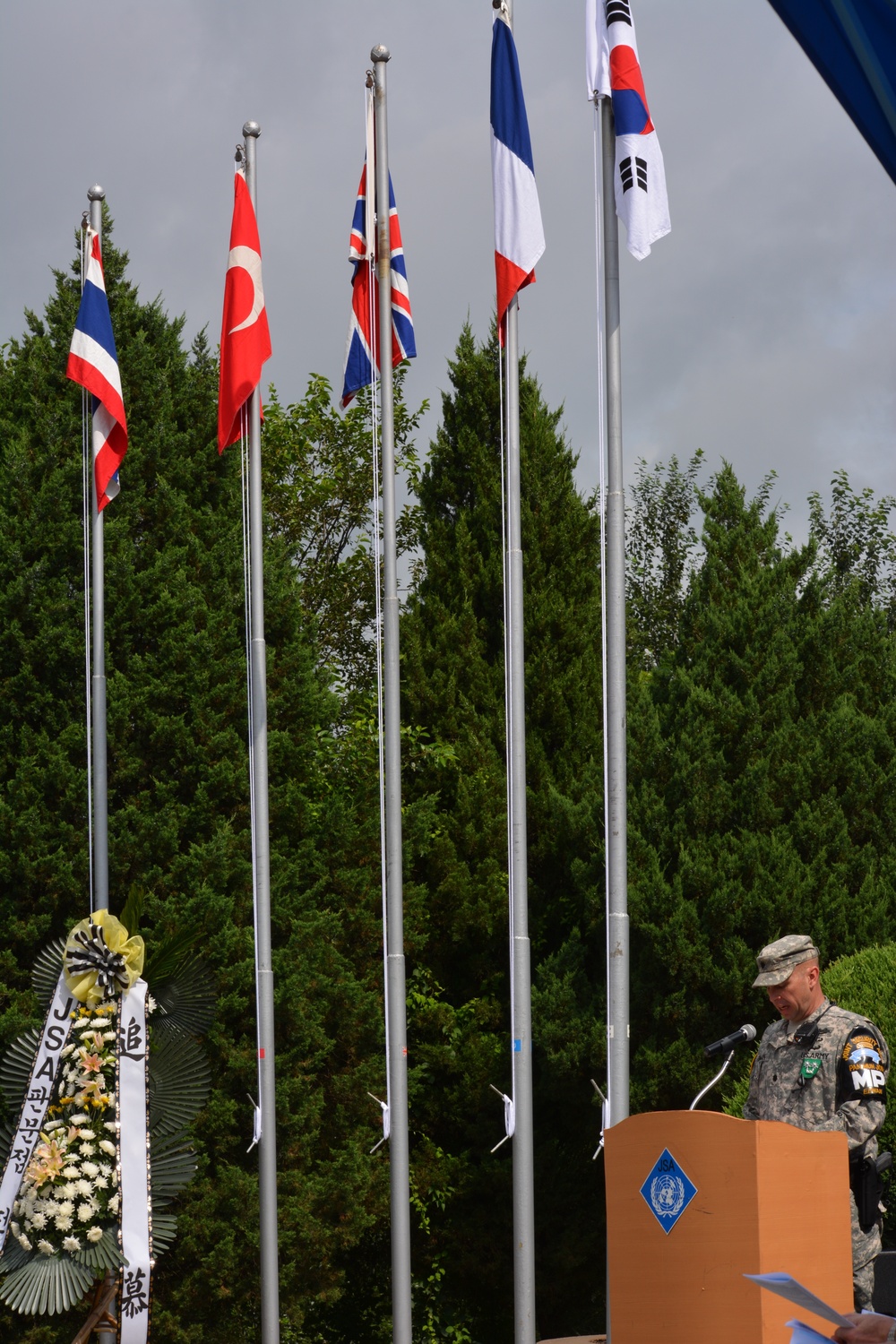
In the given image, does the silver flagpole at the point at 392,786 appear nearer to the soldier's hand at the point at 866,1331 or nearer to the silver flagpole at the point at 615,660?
the silver flagpole at the point at 615,660

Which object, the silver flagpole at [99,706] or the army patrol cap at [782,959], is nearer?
the army patrol cap at [782,959]

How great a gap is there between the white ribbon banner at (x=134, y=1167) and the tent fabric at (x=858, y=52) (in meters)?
7.27

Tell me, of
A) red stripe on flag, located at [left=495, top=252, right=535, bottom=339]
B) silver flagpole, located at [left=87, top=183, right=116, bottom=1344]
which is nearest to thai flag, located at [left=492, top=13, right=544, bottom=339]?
red stripe on flag, located at [left=495, top=252, right=535, bottom=339]

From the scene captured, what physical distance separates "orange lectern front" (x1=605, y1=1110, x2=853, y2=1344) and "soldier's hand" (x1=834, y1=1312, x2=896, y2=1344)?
4.49 ft

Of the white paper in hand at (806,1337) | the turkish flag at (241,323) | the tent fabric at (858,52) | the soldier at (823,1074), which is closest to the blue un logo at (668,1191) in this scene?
the soldier at (823,1074)

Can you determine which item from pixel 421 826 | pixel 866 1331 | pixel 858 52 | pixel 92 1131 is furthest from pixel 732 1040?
pixel 421 826

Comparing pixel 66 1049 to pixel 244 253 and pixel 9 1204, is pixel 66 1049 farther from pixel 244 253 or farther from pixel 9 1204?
pixel 244 253

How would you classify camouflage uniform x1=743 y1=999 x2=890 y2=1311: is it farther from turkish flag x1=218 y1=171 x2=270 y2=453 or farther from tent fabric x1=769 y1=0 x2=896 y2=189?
turkish flag x1=218 y1=171 x2=270 y2=453

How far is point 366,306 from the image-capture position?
9.86 m

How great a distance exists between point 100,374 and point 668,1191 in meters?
8.10

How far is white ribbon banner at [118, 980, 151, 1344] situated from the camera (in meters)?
8.03

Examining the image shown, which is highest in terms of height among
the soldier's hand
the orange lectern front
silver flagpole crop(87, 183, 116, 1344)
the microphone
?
silver flagpole crop(87, 183, 116, 1344)

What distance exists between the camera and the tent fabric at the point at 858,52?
2076 millimetres

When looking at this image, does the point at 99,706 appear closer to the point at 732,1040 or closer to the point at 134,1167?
the point at 134,1167
